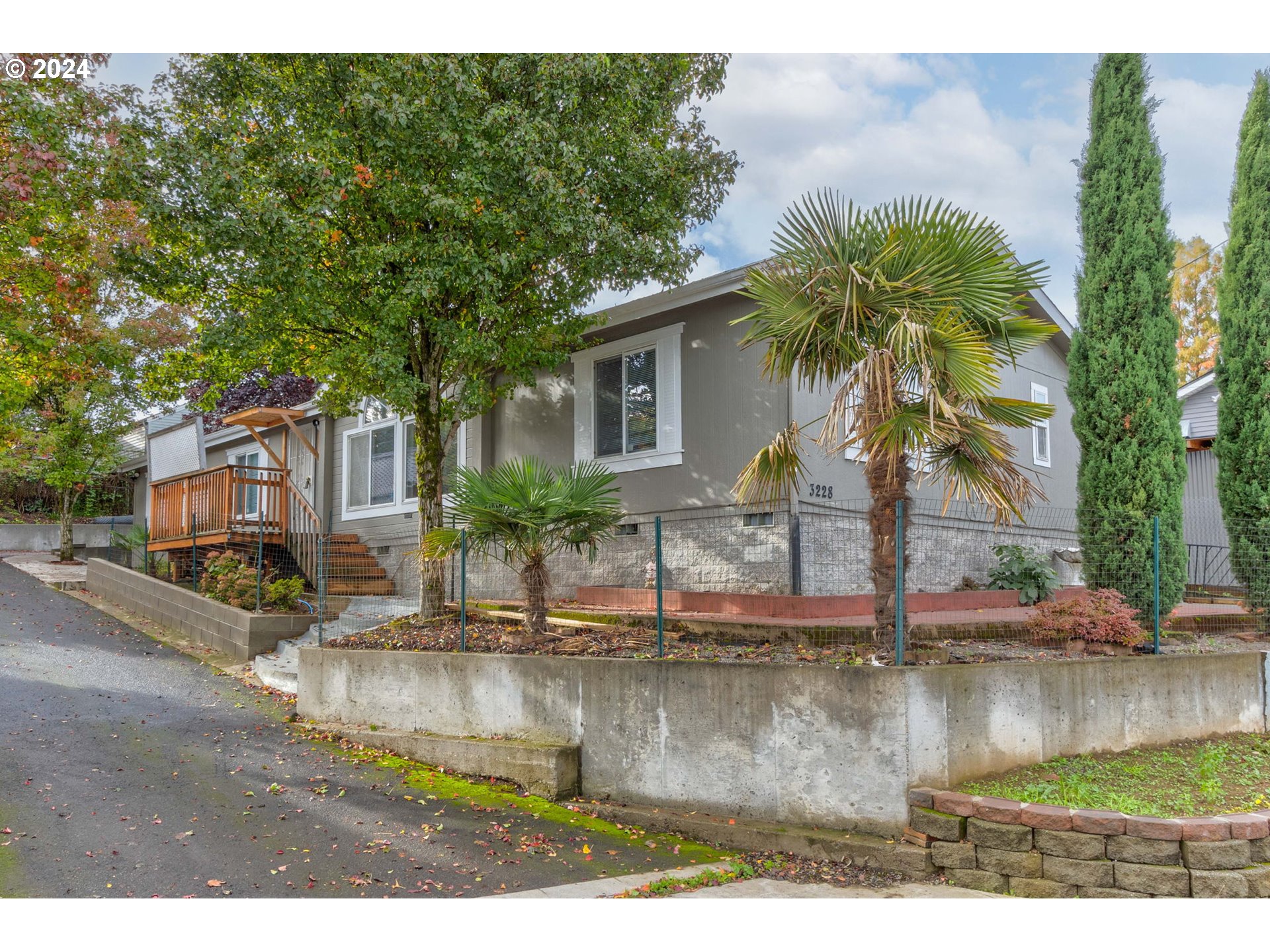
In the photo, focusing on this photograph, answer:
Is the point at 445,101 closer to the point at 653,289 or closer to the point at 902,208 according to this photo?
the point at 653,289

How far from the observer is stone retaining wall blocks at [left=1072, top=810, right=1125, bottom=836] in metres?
5.37

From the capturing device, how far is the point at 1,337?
949 centimetres

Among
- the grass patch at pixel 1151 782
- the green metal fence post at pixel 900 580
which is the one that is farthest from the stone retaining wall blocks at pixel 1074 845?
the green metal fence post at pixel 900 580

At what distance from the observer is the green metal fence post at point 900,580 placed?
20.5 ft

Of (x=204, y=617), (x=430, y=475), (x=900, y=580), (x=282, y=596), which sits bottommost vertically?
(x=204, y=617)

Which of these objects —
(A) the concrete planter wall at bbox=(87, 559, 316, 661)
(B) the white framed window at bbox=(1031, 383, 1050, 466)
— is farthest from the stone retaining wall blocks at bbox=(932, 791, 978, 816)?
(B) the white framed window at bbox=(1031, 383, 1050, 466)

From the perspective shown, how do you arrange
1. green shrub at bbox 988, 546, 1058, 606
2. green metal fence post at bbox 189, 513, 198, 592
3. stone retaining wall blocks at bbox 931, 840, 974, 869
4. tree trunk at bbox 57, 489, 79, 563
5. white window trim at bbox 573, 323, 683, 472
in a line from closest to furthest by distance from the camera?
stone retaining wall blocks at bbox 931, 840, 974, 869 → green shrub at bbox 988, 546, 1058, 606 → white window trim at bbox 573, 323, 683, 472 → green metal fence post at bbox 189, 513, 198, 592 → tree trunk at bbox 57, 489, 79, 563

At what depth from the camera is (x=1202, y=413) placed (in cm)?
1964

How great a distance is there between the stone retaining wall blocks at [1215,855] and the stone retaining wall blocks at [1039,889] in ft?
2.27

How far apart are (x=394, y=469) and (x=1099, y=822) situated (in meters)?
12.6

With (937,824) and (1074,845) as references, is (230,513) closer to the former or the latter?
(937,824)

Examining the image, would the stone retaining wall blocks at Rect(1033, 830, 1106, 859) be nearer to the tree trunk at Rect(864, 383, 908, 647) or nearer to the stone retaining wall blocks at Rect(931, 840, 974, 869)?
the stone retaining wall blocks at Rect(931, 840, 974, 869)

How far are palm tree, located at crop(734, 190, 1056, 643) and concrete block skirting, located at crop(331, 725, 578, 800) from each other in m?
2.71

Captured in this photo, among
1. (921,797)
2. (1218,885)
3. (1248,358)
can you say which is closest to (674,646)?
(921,797)
